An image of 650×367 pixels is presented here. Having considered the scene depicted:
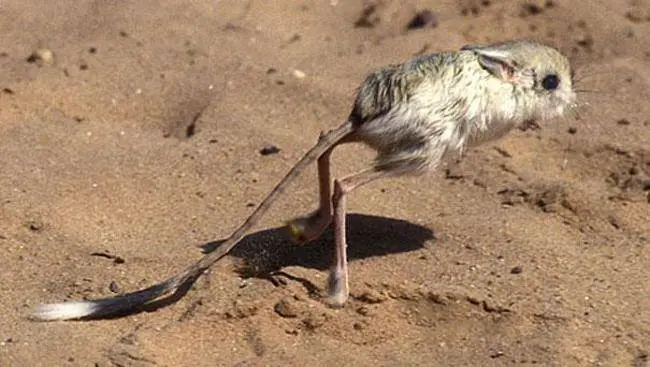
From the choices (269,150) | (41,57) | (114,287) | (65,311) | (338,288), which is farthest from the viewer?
(41,57)

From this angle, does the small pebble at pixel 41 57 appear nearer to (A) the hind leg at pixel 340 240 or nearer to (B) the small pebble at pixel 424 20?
(B) the small pebble at pixel 424 20

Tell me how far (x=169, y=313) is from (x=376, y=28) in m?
3.39

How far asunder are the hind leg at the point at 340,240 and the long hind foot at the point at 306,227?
6.2 inches

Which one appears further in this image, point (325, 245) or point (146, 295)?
point (325, 245)

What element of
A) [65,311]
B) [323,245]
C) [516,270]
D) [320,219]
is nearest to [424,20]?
[323,245]

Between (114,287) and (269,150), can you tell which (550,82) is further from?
(114,287)

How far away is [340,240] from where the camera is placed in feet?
15.6

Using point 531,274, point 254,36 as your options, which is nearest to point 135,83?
point 254,36

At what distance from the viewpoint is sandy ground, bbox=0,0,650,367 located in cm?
454

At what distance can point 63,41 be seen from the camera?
284 inches

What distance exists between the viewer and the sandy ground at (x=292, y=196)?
179 inches

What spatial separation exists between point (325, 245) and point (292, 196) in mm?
451

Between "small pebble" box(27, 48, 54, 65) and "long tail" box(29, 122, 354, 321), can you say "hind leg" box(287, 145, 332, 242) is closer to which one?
"long tail" box(29, 122, 354, 321)

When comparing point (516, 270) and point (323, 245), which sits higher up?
point (516, 270)
